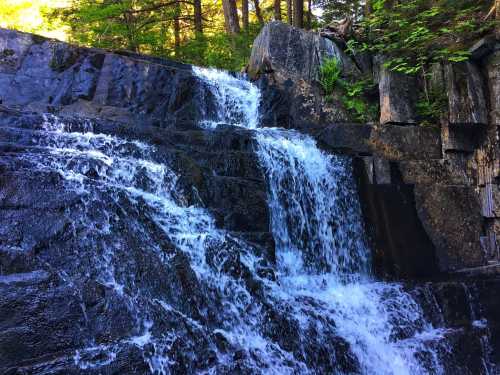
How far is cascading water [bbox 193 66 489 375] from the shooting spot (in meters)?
4.66

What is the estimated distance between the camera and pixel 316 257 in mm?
6363

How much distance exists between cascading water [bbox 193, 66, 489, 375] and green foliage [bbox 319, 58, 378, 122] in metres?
1.90

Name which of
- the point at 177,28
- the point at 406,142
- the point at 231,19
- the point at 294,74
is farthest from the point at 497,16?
the point at 177,28

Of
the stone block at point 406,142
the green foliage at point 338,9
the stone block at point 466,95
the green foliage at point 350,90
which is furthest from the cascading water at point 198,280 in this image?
the green foliage at point 338,9

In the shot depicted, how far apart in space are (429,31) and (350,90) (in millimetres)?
1907

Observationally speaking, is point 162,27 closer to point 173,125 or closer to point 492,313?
point 173,125

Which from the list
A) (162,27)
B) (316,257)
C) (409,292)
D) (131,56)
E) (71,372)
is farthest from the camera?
(162,27)

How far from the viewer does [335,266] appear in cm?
640

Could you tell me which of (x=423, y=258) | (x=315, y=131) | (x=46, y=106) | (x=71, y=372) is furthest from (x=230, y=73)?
(x=71, y=372)

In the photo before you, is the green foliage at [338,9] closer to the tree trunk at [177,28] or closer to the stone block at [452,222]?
the tree trunk at [177,28]

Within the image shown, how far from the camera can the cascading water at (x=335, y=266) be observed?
15.3ft

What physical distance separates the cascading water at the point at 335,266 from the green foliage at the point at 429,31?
273cm

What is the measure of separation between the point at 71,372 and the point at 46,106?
6.61 meters

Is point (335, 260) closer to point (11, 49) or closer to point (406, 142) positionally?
point (406, 142)
